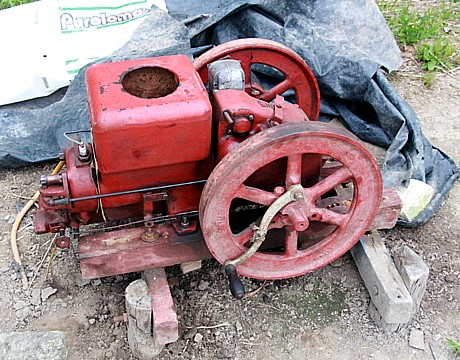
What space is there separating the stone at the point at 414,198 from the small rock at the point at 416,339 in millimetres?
569

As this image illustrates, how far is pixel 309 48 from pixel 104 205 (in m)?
1.67

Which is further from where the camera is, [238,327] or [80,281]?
[80,281]

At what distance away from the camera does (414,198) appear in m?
2.69

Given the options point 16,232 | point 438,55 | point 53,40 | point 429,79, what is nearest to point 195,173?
point 16,232

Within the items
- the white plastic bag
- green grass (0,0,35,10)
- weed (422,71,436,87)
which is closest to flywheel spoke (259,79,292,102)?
the white plastic bag

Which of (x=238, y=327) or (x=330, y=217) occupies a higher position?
(x=330, y=217)

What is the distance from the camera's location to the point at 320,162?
2.24 m

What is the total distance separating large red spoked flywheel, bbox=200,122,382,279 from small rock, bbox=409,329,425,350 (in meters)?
0.45

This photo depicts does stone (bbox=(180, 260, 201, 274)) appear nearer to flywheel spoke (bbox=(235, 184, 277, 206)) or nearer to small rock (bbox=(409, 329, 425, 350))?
flywheel spoke (bbox=(235, 184, 277, 206))

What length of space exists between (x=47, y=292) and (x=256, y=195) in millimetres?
1032

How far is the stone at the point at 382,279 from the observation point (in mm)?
2203

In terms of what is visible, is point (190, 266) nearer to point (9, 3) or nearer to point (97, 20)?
point (97, 20)

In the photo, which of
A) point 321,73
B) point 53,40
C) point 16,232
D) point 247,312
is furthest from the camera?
point 53,40

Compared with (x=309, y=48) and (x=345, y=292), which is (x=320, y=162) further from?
(x=309, y=48)
